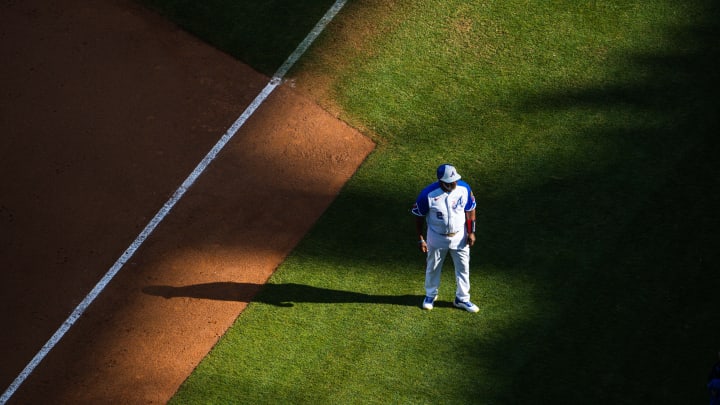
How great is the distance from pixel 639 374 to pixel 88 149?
24.3 ft

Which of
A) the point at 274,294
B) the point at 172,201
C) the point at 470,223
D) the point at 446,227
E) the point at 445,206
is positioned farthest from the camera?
the point at 172,201

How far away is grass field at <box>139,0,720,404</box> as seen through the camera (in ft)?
32.4

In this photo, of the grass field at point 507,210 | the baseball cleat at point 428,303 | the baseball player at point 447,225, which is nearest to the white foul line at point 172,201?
the grass field at point 507,210

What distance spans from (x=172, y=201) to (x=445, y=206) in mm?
3885

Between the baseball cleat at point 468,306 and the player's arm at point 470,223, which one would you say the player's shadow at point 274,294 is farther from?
the player's arm at point 470,223

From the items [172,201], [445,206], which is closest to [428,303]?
[445,206]

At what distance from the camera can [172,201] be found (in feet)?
38.0

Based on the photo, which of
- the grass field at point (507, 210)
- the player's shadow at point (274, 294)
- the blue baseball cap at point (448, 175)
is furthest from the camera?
the player's shadow at point (274, 294)

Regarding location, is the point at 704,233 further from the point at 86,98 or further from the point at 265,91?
the point at 86,98

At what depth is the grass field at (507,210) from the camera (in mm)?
9867

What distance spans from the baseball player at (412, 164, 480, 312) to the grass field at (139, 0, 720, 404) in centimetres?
48

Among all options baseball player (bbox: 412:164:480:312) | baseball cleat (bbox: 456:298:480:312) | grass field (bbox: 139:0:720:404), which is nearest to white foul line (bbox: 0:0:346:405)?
grass field (bbox: 139:0:720:404)

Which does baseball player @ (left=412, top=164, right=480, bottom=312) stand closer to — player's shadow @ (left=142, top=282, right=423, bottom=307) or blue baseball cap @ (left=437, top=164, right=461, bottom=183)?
blue baseball cap @ (left=437, top=164, right=461, bottom=183)

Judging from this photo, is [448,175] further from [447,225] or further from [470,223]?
[470,223]
